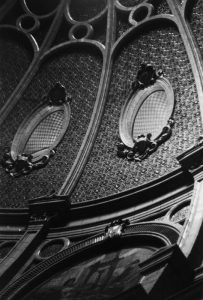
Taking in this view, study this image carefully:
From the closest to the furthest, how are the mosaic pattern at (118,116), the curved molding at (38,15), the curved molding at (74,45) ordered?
the mosaic pattern at (118,116)
the curved molding at (74,45)
the curved molding at (38,15)

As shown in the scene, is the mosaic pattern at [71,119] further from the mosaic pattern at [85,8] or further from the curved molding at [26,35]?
the mosaic pattern at [85,8]

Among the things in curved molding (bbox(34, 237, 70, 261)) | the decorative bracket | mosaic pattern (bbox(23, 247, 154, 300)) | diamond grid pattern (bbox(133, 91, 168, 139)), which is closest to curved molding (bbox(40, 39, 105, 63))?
diamond grid pattern (bbox(133, 91, 168, 139))

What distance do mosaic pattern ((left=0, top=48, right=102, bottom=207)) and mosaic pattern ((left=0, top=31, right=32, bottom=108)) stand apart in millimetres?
720

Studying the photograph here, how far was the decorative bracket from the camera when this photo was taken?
18688 mm

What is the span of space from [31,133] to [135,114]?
3.90 meters

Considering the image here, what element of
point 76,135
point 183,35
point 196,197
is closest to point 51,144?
point 76,135

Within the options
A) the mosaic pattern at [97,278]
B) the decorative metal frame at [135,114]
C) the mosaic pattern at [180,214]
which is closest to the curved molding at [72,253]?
the mosaic pattern at [97,278]

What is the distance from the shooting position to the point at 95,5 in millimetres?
27578

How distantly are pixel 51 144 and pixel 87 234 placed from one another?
17.2 ft

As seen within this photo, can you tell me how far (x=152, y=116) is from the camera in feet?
74.9

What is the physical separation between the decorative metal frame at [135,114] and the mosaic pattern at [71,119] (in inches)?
61.4

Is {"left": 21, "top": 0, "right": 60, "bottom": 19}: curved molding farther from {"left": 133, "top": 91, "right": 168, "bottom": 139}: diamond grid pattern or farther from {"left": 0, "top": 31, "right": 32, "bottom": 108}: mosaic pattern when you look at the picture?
{"left": 133, "top": 91, "right": 168, "bottom": 139}: diamond grid pattern

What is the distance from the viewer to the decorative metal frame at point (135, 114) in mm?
21672

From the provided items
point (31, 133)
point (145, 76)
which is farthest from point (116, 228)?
point (31, 133)
